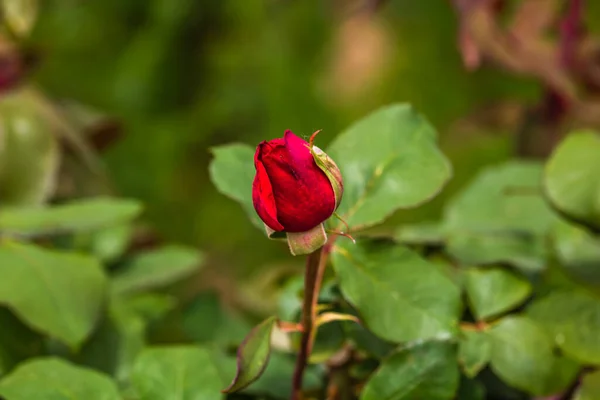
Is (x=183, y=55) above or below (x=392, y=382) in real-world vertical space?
below

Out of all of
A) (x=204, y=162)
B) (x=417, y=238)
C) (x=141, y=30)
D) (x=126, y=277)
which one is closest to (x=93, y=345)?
(x=126, y=277)

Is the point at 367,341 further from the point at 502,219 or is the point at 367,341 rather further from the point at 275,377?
the point at 502,219

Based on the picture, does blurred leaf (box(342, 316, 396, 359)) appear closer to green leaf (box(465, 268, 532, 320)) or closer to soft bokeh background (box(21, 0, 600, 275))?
green leaf (box(465, 268, 532, 320))

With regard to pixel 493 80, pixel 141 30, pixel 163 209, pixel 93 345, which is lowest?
pixel 163 209

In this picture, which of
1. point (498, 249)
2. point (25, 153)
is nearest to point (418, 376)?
point (498, 249)

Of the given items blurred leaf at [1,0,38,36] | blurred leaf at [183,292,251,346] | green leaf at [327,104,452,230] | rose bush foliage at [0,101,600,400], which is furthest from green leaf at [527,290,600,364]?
blurred leaf at [1,0,38,36]

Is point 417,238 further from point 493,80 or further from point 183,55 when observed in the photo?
point 183,55

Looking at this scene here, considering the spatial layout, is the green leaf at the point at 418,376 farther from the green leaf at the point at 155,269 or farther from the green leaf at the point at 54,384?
the green leaf at the point at 155,269
